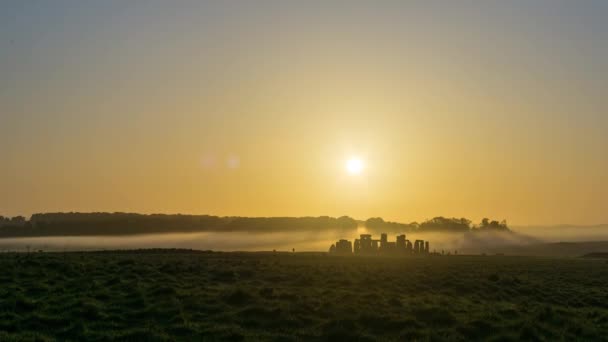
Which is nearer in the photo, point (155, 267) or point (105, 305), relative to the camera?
point (105, 305)

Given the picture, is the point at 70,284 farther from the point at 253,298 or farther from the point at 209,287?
the point at 253,298

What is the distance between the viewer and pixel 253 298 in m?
30.5

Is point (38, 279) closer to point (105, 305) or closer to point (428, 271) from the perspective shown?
point (105, 305)

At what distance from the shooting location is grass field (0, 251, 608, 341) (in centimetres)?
2412

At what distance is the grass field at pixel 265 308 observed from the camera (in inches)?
950

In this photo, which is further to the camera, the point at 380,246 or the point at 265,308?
the point at 380,246

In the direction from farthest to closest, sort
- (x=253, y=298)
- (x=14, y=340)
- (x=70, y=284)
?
(x=70, y=284) < (x=253, y=298) < (x=14, y=340)

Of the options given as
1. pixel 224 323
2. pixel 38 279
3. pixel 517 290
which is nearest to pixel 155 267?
pixel 38 279

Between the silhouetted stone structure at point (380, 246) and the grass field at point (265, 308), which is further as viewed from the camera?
the silhouetted stone structure at point (380, 246)

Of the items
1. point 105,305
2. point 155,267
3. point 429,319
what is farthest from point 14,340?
point 155,267

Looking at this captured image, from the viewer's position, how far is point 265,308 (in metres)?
28.0

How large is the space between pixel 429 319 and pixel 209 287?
1444 centimetres

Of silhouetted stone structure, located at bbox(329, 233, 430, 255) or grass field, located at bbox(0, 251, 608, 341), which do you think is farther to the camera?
silhouetted stone structure, located at bbox(329, 233, 430, 255)

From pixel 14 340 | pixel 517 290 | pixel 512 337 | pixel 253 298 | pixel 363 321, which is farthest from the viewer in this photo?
pixel 517 290
